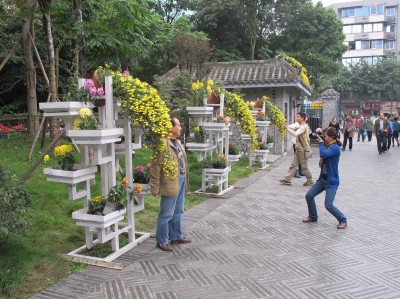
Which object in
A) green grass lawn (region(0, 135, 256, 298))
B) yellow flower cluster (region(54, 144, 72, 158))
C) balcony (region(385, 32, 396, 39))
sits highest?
balcony (region(385, 32, 396, 39))

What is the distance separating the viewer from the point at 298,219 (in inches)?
273

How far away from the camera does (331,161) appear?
6254 millimetres

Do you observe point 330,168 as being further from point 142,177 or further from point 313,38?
point 313,38

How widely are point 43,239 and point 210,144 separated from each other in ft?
15.1

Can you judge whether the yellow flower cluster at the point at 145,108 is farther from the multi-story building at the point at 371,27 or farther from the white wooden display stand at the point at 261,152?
the multi-story building at the point at 371,27

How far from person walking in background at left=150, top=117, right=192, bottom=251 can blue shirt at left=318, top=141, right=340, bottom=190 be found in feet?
7.57

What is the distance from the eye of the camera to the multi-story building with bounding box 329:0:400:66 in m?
63.9

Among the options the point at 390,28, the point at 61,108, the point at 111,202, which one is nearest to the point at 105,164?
the point at 111,202

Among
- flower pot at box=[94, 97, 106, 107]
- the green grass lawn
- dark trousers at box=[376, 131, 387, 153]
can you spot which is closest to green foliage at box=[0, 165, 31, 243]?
the green grass lawn

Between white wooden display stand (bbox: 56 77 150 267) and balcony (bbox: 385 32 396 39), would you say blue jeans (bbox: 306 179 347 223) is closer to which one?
white wooden display stand (bbox: 56 77 150 267)

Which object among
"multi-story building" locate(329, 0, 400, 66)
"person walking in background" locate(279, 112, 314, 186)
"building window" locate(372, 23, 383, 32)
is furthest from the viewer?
"building window" locate(372, 23, 383, 32)

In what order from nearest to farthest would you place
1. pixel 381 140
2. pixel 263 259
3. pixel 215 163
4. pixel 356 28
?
pixel 263 259, pixel 215 163, pixel 381 140, pixel 356 28

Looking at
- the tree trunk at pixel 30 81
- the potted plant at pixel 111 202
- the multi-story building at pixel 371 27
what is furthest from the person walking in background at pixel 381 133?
the multi-story building at pixel 371 27

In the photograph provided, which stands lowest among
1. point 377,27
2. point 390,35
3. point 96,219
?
point 96,219
